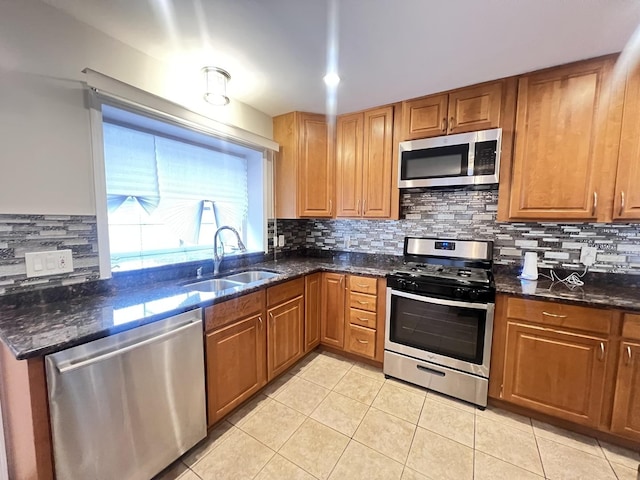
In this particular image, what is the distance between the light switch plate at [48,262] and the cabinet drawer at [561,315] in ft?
8.78

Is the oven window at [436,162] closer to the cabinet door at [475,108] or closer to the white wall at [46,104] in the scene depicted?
the cabinet door at [475,108]

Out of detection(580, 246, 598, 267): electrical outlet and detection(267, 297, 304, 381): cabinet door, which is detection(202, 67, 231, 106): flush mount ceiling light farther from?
detection(580, 246, 598, 267): electrical outlet

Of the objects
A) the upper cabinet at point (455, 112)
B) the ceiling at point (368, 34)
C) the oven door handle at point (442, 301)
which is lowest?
the oven door handle at point (442, 301)

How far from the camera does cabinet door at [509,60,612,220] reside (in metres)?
1.68

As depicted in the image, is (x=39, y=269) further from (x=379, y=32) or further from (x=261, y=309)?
(x=379, y=32)

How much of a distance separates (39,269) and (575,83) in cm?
333

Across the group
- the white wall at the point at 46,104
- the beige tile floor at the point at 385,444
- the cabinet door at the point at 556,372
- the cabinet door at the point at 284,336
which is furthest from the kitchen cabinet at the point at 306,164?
the cabinet door at the point at 556,372

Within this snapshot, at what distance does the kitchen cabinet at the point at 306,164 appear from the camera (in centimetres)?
261

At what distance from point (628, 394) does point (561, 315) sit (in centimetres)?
51

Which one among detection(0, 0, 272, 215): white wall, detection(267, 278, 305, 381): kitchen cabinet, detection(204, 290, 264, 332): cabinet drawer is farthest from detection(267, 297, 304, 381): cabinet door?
detection(0, 0, 272, 215): white wall

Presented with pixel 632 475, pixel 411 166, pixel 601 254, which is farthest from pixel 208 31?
pixel 632 475

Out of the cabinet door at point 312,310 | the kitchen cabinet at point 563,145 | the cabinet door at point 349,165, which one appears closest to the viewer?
the kitchen cabinet at point 563,145

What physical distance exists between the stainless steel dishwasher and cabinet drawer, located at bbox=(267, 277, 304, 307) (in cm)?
60

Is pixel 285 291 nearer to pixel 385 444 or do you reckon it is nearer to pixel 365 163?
pixel 385 444
